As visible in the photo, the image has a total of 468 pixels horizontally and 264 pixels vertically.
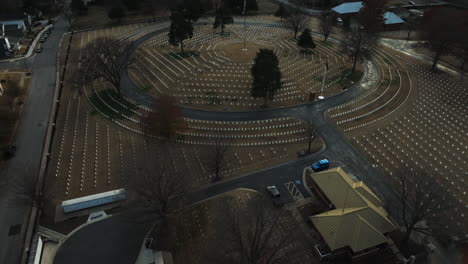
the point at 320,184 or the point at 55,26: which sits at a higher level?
the point at 55,26

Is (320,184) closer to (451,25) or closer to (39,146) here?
(39,146)

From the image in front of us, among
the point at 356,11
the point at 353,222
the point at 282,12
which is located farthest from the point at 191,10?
the point at 353,222

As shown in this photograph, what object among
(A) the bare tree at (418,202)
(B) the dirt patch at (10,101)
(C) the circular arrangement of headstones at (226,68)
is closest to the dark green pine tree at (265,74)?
(C) the circular arrangement of headstones at (226,68)

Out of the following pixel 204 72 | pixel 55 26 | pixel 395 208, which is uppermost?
pixel 55 26

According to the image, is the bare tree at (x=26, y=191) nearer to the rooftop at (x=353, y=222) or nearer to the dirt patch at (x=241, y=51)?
the rooftop at (x=353, y=222)

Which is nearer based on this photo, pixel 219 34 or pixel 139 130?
pixel 139 130

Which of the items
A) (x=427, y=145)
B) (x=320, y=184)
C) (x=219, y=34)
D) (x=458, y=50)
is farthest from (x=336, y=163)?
(x=219, y=34)

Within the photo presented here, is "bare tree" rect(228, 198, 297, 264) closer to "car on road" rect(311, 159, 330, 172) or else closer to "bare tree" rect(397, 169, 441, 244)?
"car on road" rect(311, 159, 330, 172)

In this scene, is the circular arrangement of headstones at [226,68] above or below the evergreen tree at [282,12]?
below
